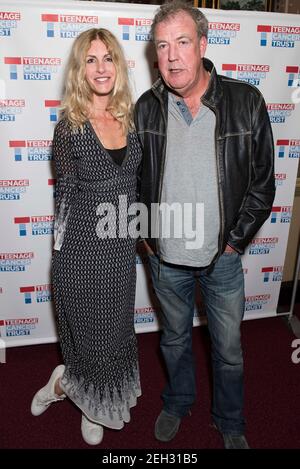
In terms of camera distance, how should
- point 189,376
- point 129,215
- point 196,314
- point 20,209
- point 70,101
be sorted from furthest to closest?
1. point 196,314
2. point 20,209
3. point 189,376
4. point 129,215
5. point 70,101

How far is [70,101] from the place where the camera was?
5.97 ft

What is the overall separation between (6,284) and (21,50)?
1.40 metres

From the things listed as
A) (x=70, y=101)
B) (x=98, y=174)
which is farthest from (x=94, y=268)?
(x=70, y=101)

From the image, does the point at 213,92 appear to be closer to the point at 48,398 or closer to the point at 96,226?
the point at 96,226

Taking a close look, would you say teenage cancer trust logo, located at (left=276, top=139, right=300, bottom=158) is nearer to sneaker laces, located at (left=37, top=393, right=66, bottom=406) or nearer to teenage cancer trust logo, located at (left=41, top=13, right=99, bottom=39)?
teenage cancer trust logo, located at (left=41, top=13, right=99, bottom=39)

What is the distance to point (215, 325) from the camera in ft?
6.70

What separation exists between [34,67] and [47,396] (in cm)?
179

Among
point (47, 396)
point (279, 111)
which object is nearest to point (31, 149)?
point (47, 396)

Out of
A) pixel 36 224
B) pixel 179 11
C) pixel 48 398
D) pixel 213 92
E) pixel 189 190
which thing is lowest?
pixel 48 398

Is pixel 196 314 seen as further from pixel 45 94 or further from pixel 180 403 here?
pixel 45 94

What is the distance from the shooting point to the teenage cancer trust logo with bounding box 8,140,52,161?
253 centimetres

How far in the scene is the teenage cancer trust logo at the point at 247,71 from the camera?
8.60 ft

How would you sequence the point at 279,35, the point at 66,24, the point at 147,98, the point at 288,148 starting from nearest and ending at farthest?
the point at 147,98, the point at 66,24, the point at 279,35, the point at 288,148

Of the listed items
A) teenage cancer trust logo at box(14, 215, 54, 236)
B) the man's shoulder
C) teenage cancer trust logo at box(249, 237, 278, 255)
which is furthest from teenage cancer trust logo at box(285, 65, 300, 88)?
teenage cancer trust logo at box(14, 215, 54, 236)
